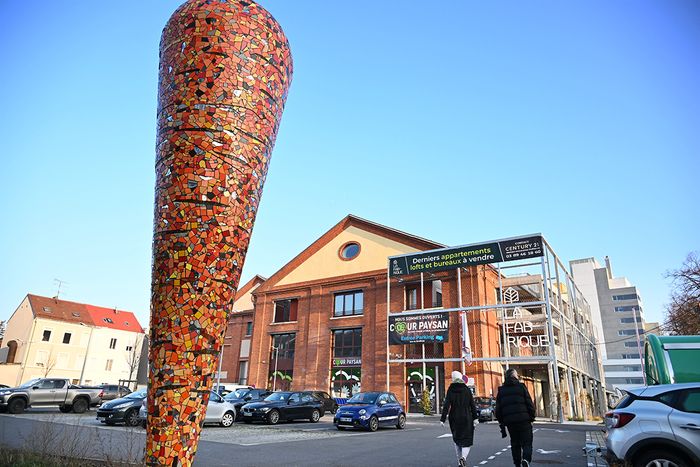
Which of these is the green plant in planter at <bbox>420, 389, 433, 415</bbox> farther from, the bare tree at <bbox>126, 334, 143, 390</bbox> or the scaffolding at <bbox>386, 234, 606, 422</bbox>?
the bare tree at <bbox>126, 334, 143, 390</bbox>

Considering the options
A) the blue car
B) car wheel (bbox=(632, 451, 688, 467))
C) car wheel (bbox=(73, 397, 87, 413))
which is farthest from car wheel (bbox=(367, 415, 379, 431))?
car wheel (bbox=(73, 397, 87, 413))

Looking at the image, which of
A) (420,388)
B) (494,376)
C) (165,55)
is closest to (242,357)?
(420,388)

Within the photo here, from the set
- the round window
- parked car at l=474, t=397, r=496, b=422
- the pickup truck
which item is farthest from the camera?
the round window

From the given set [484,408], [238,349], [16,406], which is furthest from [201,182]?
[238,349]

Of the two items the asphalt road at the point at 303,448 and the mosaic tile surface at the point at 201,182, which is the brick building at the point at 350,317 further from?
the mosaic tile surface at the point at 201,182

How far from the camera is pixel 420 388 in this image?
96.9 ft

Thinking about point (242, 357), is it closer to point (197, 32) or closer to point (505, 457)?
point (505, 457)

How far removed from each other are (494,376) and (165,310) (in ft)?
95.4

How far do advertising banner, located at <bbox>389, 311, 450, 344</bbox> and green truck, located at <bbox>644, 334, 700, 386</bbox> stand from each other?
1895 centimetres

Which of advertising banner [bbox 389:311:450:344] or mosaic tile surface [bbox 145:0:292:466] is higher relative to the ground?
advertising banner [bbox 389:311:450:344]

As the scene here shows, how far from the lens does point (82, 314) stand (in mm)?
47156

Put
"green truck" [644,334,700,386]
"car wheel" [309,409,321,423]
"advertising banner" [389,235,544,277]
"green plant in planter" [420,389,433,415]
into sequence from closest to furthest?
"green truck" [644,334,700,386], "car wheel" [309,409,321,423], "advertising banner" [389,235,544,277], "green plant in planter" [420,389,433,415]

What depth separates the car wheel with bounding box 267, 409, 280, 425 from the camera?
18406 millimetres

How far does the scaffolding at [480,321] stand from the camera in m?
27.5
